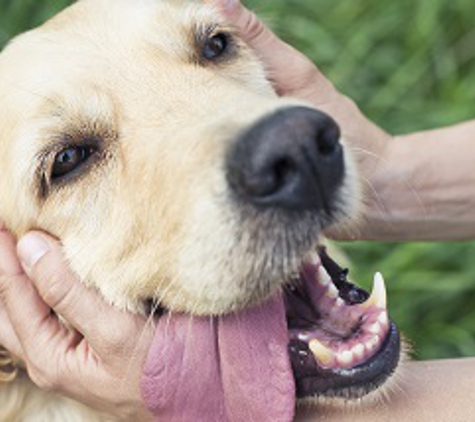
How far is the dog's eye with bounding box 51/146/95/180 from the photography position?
9.84 feet

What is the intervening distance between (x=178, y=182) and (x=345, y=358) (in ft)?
2.43

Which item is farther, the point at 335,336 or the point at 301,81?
the point at 301,81

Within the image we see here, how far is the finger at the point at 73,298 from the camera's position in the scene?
117 inches

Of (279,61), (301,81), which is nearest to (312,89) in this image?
(301,81)

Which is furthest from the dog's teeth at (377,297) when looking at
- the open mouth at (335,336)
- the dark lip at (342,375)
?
the dark lip at (342,375)

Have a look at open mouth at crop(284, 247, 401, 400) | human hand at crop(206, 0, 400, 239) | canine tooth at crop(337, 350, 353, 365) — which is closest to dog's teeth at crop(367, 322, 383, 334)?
open mouth at crop(284, 247, 401, 400)

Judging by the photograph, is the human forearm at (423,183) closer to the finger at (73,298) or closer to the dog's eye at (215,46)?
the dog's eye at (215,46)

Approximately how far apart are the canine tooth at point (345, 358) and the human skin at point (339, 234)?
226 millimetres

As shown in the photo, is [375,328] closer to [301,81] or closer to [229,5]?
[301,81]

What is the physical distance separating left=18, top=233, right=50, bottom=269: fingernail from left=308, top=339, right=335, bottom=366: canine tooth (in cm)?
90

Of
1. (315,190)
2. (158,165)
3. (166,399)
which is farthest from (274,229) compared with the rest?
(166,399)

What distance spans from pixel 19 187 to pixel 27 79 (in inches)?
14.0

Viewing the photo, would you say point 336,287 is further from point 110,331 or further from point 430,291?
point 430,291

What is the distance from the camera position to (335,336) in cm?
295
